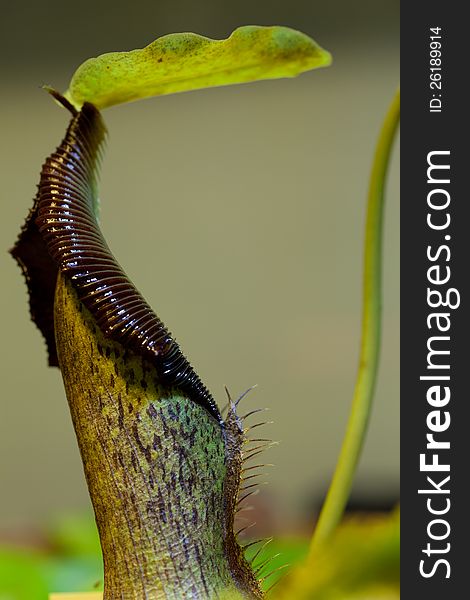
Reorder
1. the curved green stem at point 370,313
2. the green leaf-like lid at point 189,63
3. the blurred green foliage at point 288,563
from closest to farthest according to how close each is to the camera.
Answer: the blurred green foliage at point 288,563
the green leaf-like lid at point 189,63
the curved green stem at point 370,313

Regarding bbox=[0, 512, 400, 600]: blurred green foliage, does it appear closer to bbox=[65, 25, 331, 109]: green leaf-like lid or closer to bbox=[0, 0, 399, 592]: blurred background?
bbox=[0, 0, 399, 592]: blurred background

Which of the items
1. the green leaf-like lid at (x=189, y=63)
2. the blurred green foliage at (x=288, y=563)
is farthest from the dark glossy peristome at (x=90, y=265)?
the blurred green foliage at (x=288, y=563)

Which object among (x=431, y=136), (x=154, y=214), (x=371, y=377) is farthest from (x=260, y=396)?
(x=431, y=136)

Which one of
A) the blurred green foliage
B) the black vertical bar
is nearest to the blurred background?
the blurred green foliage

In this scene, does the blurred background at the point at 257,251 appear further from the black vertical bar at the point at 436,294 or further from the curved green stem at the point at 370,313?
the black vertical bar at the point at 436,294

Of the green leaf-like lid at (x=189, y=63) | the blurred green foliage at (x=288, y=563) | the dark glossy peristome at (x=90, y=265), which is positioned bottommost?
the blurred green foliage at (x=288, y=563)

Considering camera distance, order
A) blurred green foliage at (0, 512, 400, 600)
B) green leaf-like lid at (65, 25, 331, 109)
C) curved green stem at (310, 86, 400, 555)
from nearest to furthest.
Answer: blurred green foliage at (0, 512, 400, 600) → green leaf-like lid at (65, 25, 331, 109) → curved green stem at (310, 86, 400, 555)

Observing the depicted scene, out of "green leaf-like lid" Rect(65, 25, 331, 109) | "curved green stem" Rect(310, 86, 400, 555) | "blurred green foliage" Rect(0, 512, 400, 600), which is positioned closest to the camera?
"blurred green foliage" Rect(0, 512, 400, 600)
